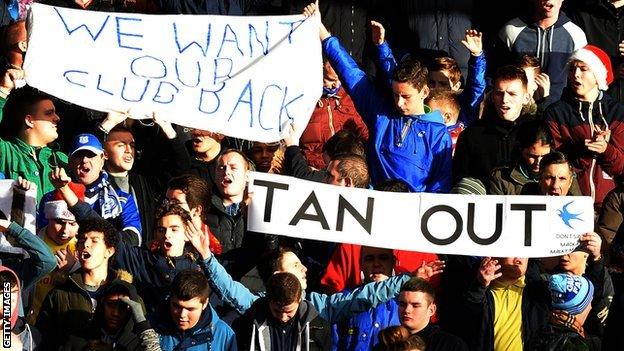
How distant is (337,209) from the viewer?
13.2m

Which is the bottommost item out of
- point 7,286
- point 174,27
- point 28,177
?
point 7,286

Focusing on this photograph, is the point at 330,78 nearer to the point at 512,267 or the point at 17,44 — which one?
the point at 17,44

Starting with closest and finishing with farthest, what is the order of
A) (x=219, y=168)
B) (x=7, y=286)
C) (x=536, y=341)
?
(x=7, y=286)
(x=536, y=341)
(x=219, y=168)

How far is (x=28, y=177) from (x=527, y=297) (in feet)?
10.6

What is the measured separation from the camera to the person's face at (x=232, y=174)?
47.0ft

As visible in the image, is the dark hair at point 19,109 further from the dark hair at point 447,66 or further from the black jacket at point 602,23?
the black jacket at point 602,23

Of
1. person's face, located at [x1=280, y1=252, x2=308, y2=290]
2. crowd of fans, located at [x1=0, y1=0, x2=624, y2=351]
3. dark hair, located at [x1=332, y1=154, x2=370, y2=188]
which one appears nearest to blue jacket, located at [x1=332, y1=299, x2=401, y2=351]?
crowd of fans, located at [x1=0, y1=0, x2=624, y2=351]

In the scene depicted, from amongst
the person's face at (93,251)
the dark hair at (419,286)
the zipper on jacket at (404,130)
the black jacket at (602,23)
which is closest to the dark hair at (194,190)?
the person's face at (93,251)

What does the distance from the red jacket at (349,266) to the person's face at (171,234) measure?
34.3 inches

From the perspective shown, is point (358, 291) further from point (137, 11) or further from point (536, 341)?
point (137, 11)

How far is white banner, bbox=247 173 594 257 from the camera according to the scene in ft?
43.1

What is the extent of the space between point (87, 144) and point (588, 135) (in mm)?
3250

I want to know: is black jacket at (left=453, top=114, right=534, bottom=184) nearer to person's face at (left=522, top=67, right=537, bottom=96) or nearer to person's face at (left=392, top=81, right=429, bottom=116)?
person's face at (left=392, top=81, right=429, bottom=116)

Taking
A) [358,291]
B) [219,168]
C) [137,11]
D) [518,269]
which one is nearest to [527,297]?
[518,269]
